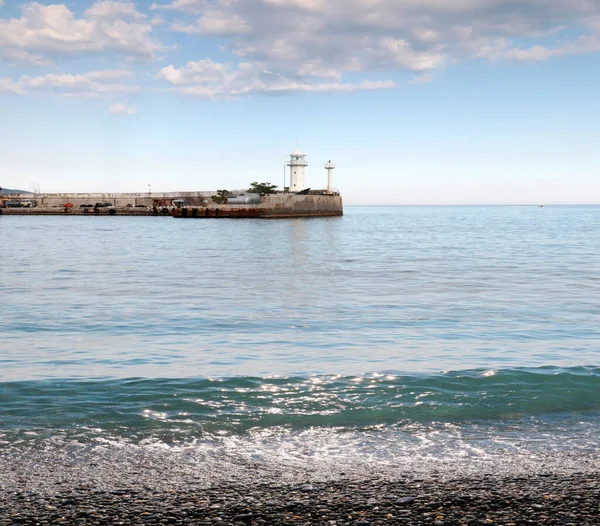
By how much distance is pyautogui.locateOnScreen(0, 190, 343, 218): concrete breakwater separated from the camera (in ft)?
363

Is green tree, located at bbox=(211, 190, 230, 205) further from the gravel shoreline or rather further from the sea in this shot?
the gravel shoreline

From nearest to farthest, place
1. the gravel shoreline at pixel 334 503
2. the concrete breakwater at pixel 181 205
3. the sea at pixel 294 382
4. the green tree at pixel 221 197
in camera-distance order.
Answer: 1. the gravel shoreline at pixel 334 503
2. the sea at pixel 294 382
3. the concrete breakwater at pixel 181 205
4. the green tree at pixel 221 197

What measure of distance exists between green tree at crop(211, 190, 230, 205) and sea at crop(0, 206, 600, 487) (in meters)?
101

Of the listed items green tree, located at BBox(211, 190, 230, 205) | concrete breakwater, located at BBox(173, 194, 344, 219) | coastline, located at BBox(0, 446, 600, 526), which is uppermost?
green tree, located at BBox(211, 190, 230, 205)

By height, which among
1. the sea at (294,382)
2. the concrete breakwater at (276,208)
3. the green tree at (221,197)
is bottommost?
the sea at (294,382)

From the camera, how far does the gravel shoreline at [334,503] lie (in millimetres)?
5008

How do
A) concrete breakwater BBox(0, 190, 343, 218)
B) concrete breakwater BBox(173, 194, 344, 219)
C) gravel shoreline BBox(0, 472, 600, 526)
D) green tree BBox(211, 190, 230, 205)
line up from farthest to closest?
1. green tree BBox(211, 190, 230, 205)
2. concrete breakwater BBox(0, 190, 343, 218)
3. concrete breakwater BBox(173, 194, 344, 219)
4. gravel shoreline BBox(0, 472, 600, 526)

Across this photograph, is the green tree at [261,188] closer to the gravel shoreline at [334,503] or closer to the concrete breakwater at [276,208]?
the concrete breakwater at [276,208]

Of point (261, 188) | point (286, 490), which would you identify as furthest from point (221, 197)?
point (286, 490)

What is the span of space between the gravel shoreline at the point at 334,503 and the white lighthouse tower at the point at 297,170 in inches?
4236

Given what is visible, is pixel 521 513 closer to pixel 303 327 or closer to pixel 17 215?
pixel 303 327

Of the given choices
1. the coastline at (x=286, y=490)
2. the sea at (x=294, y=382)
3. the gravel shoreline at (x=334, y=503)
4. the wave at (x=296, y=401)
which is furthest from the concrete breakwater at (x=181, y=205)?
the gravel shoreline at (x=334, y=503)

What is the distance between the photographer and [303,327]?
16250 millimetres

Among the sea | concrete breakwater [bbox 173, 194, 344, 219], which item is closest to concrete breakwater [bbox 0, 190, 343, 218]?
concrete breakwater [bbox 173, 194, 344, 219]
